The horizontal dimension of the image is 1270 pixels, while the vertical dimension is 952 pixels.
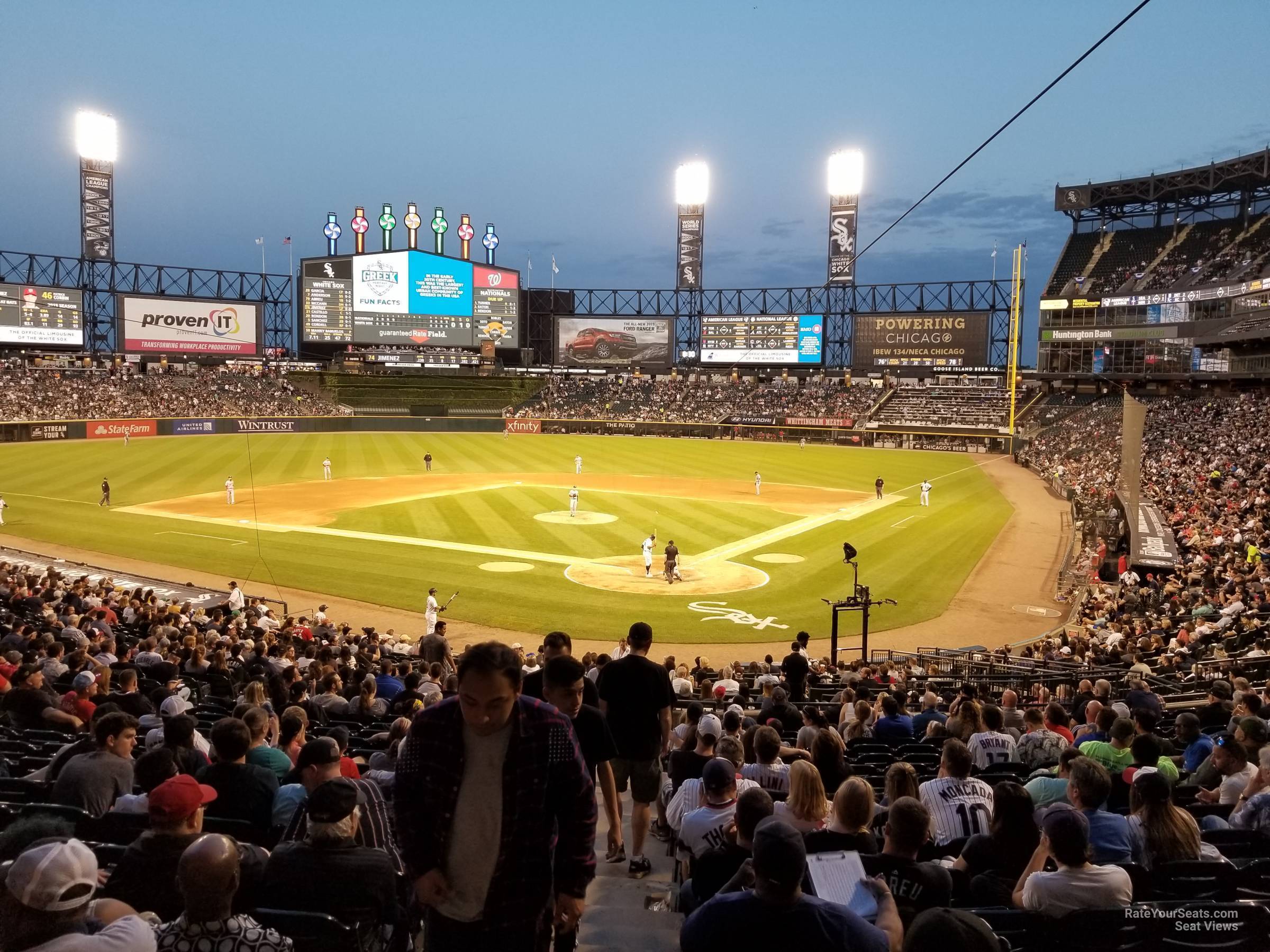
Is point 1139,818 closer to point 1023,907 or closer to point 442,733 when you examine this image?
point 1023,907

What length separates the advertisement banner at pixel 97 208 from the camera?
8325 centimetres

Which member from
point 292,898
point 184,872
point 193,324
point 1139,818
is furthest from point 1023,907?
point 193,324

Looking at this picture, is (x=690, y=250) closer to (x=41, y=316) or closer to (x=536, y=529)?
(x=41, y=316)

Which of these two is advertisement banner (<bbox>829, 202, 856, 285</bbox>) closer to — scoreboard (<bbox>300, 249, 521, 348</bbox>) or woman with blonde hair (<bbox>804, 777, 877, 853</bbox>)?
scoreboard (<bbox>300, 249, 521, 348</bbox>)

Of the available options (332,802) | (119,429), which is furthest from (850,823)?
(119,429)

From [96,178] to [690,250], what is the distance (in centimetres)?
6299

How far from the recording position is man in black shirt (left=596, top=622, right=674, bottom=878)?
6.84m

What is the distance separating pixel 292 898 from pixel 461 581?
21.4m

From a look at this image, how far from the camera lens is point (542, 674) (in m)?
5.67

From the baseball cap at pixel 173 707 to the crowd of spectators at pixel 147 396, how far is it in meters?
69.7

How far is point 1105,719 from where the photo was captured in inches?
355

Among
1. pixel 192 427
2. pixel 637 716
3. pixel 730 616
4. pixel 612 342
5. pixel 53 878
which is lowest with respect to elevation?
pixel 730 616

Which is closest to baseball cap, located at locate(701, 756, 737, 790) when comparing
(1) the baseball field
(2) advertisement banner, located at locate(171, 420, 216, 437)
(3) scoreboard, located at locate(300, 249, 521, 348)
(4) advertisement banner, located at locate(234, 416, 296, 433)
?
(1) the baseball field

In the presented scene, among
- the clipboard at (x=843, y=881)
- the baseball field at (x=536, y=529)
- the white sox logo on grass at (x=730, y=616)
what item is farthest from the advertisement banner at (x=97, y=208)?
the clipboard at (x=843, y=881)
